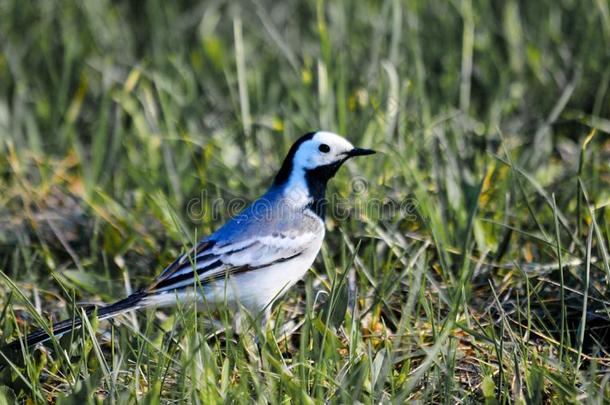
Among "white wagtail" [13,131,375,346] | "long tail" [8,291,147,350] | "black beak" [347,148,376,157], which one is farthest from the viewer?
"black beak" [347,148,376,157]

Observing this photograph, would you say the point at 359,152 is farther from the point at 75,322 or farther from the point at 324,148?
the point at 75,322

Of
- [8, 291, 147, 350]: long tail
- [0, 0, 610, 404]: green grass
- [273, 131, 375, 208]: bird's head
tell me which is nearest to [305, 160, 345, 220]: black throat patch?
[273, 131, 375, 208]: bird's head

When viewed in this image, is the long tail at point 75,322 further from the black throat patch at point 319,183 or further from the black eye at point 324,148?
the black eye at point 324,148

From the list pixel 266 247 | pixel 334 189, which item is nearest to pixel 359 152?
pixel 334 189

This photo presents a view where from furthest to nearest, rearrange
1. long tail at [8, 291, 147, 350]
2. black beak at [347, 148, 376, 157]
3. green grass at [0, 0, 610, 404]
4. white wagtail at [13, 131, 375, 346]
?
black beak at [347, 148, 376, 157]
white wagtail at [13, 131, 375, 346]
long tail at [8, 291, 147, 350]
green grass at [0, 0, 610, 404]

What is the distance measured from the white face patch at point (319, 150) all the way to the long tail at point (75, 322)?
40.2 inches

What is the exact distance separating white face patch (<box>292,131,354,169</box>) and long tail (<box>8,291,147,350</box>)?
1.02 metres

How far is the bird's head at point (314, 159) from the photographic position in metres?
4.18

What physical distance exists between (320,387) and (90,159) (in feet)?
9.56

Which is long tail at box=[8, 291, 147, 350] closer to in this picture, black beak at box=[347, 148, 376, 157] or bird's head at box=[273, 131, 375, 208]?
bird's head at box=[273, 131, 375, 208]

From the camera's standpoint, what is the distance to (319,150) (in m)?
4.20

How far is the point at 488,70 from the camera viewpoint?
5586 millimetres

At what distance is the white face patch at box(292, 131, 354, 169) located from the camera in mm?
4176

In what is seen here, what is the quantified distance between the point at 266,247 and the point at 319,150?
549 millimetres
